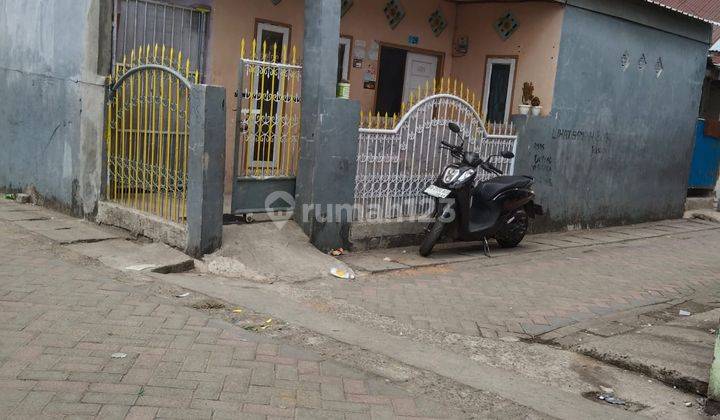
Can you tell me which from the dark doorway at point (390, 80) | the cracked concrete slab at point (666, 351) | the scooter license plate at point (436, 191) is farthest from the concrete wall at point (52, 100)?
the cracked concrete slab at point (666, 351)

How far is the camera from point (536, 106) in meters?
10.0

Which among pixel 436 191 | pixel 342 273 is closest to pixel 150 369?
pixel 342 273

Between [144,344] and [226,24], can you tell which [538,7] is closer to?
[226,24]

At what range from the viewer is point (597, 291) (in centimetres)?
730

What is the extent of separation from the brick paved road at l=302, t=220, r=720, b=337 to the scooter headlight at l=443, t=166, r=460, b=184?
1.00m

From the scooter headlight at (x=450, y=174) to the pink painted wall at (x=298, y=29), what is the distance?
304 centimetres

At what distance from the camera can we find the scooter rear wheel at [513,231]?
879 cm

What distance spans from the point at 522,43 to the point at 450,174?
3.49m

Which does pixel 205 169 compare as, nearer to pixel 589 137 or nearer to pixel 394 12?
pixel 394 12

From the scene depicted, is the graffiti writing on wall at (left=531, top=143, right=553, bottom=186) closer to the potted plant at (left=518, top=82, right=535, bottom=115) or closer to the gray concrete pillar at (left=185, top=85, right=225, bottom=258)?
the potted plant at (left=518, top=82, right=535, bottom=115)

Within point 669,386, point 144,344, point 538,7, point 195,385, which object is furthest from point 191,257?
point 538,7

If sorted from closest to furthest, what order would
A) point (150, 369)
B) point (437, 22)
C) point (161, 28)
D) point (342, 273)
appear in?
point (150, 369)
point (342, 273)
point (161, 28)
point (437, 22)

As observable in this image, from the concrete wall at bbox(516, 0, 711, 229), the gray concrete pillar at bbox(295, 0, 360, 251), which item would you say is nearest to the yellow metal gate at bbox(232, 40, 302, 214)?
the gray concrete pillar at bbox(295, 0, 360, 251)

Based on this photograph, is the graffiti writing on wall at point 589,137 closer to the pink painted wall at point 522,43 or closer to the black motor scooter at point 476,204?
the pink painted wall at point 522,43
